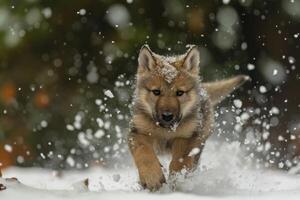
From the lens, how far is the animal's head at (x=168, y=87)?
305 inches

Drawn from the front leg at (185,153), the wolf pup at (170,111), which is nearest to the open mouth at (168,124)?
the wolf pup at (170,111)

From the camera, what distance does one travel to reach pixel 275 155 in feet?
42.5

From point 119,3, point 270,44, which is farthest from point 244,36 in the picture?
point 119,3

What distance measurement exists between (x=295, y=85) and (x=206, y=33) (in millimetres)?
1762

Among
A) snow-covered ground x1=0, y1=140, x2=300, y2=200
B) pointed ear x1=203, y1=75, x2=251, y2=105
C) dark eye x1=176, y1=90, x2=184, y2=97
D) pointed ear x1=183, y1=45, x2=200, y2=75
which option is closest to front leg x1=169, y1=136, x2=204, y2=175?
snow-covered ground x1=0, y1=140, x2=300, y2=200

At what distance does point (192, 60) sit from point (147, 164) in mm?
1510

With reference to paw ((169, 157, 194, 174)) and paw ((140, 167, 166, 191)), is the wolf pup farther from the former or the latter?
paw ((140, 167, 166, 191))

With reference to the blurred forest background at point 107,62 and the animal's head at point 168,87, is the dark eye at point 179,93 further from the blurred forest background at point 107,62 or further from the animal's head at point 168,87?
the blurred forest background at point 107,62

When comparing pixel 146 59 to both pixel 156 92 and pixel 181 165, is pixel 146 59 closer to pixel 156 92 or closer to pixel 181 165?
pixel 156 92

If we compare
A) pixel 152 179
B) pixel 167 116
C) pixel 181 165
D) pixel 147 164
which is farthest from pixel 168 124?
pixel 152 179

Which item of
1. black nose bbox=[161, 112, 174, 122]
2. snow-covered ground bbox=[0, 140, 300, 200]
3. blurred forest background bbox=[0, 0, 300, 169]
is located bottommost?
snow-covered ground bbox=[0, 140, 300, 200]

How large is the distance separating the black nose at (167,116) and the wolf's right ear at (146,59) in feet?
1.99

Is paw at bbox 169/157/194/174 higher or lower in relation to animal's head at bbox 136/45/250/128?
lower

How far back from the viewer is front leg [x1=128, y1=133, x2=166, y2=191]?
7.05 meters
